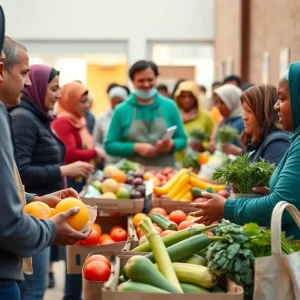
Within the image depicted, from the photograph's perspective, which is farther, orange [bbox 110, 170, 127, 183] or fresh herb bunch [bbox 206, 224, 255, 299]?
orange [bbox 110, 170, 127, 183]

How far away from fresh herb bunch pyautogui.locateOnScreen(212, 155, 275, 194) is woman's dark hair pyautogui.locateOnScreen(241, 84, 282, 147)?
583 millimetres

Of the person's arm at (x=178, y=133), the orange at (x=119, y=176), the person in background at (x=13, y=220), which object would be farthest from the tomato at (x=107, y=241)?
the person's arm at (x=178, y=133)

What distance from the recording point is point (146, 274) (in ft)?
8.47

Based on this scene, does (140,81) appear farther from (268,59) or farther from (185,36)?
(185,36)

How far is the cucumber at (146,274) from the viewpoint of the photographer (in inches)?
101

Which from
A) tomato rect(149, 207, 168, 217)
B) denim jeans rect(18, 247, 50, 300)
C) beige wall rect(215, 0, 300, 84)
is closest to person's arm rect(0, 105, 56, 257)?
denim jeans rect(18, 247, 50, 300)

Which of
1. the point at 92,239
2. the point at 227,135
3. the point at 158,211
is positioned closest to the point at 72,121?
the point at 227,135

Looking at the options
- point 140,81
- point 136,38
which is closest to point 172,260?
point 140,81

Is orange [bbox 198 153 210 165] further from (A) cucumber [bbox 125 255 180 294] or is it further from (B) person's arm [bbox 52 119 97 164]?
(A) cucumber [bbox 125 255 180 294]

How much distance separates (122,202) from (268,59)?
202 inches

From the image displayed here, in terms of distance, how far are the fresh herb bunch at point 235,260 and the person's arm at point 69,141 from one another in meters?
3.82

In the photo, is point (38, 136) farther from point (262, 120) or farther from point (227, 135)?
point (227, 135)

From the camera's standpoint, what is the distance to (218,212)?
3221 mm

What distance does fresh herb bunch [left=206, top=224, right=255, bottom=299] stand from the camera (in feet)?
8.68
